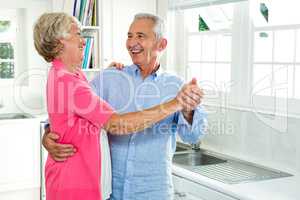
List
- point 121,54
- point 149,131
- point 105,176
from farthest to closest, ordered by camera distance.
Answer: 1. point 121,54
2. point 149,131
3. point 105,176

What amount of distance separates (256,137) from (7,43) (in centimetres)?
230

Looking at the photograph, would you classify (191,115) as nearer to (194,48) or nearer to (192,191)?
(192,191)

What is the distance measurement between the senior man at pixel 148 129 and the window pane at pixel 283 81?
91cm

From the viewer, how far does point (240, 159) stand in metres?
2.85

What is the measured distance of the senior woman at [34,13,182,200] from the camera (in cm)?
164

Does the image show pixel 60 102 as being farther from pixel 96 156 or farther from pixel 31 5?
pixel 31 5

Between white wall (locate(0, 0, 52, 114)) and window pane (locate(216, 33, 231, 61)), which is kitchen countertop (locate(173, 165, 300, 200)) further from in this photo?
white wall (locate(0, 0, 52, 114))

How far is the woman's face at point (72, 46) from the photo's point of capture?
5.68 ft

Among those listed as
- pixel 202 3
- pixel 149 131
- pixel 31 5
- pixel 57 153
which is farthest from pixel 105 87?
pixel 31 5

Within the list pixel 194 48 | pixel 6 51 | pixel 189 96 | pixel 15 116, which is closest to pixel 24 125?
pixel 15 116

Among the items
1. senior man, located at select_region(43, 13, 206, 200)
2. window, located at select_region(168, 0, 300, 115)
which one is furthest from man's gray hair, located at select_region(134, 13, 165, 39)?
window, located at select_region(168, 0, 300, 115)

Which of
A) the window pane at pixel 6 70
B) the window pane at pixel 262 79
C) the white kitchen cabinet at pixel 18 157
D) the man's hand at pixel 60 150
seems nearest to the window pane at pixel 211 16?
the window pane at pixel 262 79

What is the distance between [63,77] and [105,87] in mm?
346

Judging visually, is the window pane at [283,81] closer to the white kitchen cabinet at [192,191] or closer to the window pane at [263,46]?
the window pane at [263,46]
